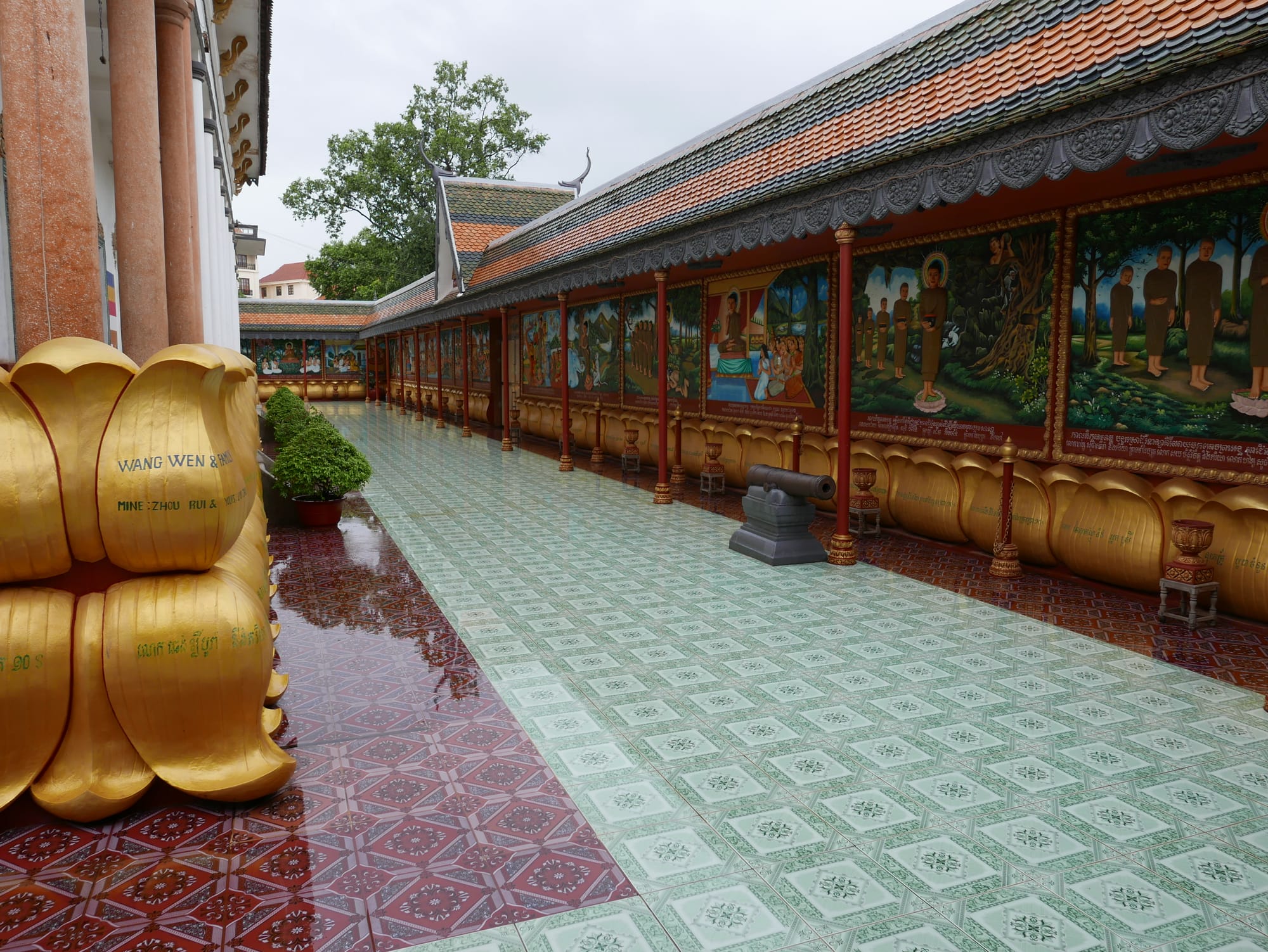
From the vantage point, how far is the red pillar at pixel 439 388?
23.8 metres

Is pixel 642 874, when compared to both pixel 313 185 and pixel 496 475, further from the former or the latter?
pixel 313 185

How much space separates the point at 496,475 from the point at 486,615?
25.3 ft

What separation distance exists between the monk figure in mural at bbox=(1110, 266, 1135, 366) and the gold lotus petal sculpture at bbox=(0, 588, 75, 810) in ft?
24.0

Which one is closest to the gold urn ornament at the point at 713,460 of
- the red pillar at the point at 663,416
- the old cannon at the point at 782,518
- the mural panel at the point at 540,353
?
the red pillar at the point at 663,416

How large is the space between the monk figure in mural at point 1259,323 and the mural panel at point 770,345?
4737mm

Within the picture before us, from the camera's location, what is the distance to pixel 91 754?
136 inches

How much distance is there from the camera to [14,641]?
10.9 feet

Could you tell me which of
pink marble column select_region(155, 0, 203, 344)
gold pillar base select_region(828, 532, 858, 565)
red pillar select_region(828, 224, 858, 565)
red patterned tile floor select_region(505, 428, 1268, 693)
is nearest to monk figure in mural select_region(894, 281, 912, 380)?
red pillar select_region(828, 224, 858, 565)

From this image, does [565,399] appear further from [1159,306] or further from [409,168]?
[409,168]

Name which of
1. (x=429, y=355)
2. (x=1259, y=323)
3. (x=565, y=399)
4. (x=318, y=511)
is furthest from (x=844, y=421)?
(x=429, y=355)

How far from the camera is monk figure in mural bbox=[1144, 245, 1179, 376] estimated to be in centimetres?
650

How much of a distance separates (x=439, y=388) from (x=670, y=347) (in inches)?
480

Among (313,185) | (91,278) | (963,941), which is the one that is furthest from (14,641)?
(313,185)

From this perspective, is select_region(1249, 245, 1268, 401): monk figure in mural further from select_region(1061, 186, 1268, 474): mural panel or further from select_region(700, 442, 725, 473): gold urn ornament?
select_region(700, 442, 725, 473): gold urn ornament
